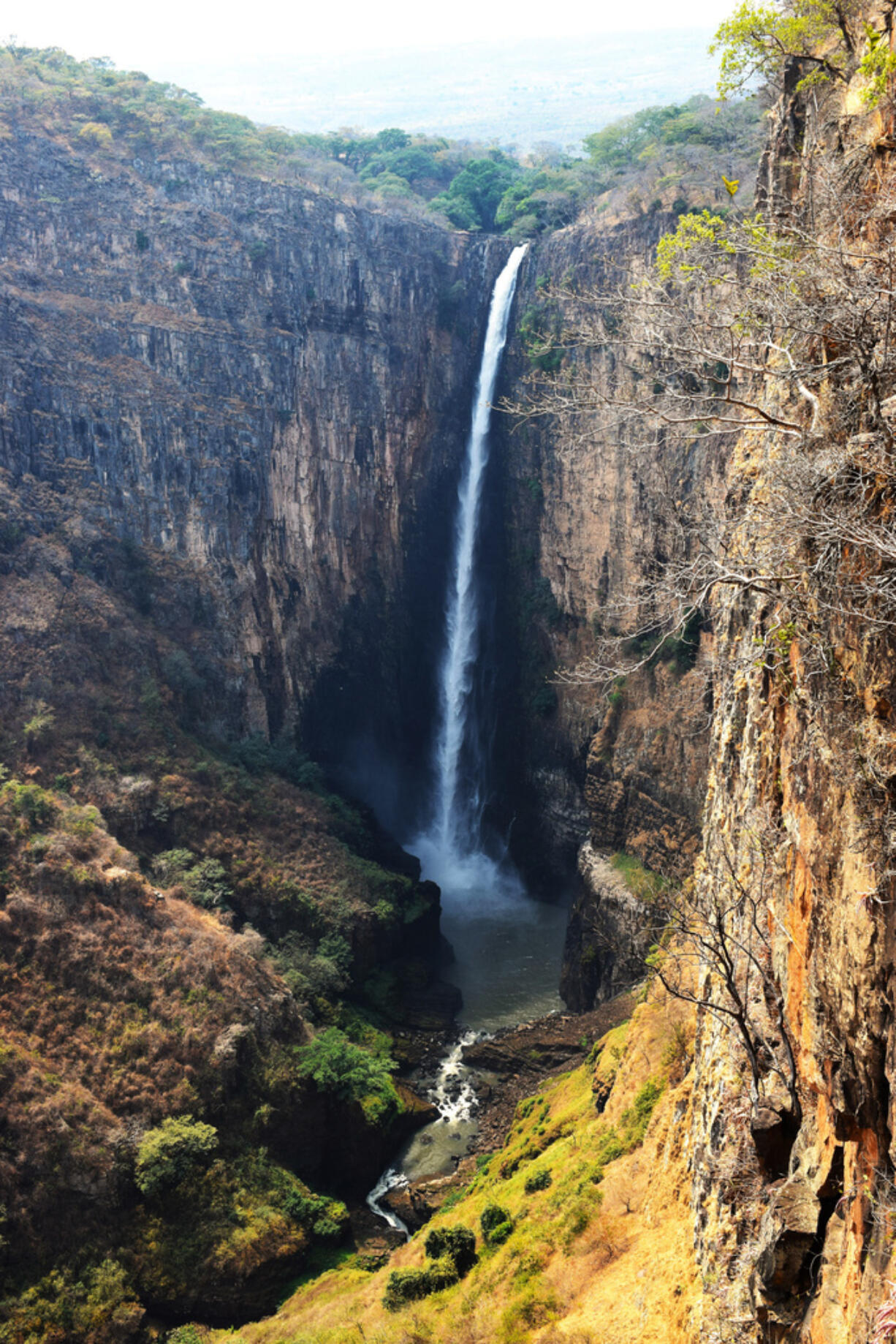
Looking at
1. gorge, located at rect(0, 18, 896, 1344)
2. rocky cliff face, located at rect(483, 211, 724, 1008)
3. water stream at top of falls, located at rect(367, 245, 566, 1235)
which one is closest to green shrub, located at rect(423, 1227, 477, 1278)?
gorge, located at rect(0, 18, 896, 1344)

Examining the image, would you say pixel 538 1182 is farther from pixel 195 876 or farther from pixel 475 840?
pixel 475 840

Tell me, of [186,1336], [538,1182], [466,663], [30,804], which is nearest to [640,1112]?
[538,1182]

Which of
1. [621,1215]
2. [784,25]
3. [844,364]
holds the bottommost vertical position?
[621,1215]

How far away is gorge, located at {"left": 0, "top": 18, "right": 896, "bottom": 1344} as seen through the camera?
281 inches

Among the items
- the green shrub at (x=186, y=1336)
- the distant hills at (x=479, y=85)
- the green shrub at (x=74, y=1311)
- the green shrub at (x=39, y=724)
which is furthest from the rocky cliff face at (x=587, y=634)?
the distant hills at (x=479, y=85)

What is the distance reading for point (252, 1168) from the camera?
62.4 feet

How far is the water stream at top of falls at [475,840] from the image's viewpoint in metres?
27.0

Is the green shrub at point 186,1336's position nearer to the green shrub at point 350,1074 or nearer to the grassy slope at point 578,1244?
the grassy slope at point 578,1244

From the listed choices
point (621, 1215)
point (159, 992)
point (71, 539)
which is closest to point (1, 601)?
point (71, 539)

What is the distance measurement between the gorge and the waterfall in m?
0.18

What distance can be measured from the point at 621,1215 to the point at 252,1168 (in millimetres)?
9049

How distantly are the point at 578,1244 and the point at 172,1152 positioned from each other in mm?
8668

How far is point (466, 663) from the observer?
113 feet

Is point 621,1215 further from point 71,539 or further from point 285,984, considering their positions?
point 71,539
